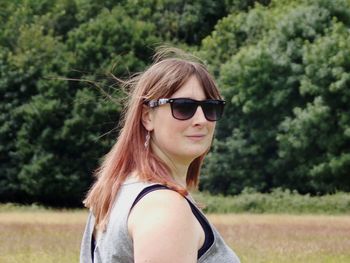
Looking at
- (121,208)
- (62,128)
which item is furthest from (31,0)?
(121,208)

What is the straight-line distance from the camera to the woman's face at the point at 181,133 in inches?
117

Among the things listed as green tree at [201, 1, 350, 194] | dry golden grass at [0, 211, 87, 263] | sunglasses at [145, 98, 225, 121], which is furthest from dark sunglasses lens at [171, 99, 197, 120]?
green tree at [201, 1, 350, 194]

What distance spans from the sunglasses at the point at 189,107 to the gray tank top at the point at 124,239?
224 millimetres

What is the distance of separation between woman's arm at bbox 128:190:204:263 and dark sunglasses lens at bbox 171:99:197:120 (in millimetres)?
270

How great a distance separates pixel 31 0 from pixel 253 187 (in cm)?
1466

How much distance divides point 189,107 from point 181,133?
8 centimetres

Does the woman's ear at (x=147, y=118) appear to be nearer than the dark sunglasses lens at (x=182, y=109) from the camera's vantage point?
No

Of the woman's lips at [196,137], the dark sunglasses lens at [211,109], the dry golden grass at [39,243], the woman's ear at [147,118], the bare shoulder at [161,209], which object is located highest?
the dark sunglasses lens at [211,109]

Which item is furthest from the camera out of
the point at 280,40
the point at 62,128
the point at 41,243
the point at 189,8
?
the point at 189,8

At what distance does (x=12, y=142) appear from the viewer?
45594mm

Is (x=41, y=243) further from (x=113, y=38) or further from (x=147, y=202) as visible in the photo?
(x=113, y=38)

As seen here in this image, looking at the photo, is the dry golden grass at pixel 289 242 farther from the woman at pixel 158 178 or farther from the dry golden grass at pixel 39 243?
the woman at pixel 158 178

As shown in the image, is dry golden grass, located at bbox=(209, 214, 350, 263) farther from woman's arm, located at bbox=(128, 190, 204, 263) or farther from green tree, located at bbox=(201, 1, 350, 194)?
green tree, located at bbox=(201, 1, 350, 194)

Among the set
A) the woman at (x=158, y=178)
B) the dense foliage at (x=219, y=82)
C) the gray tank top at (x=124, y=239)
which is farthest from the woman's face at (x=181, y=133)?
the dense foliage at (x=219, y=82)
